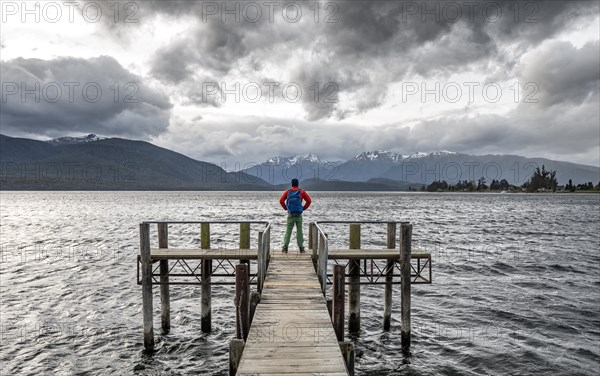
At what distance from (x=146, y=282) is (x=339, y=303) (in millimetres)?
7416

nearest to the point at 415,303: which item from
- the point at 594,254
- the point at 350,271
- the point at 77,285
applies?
the point at 350,271

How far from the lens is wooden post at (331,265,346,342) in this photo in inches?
393

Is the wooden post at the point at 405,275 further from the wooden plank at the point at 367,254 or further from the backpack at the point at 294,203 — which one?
the backpack at the point at 294,203

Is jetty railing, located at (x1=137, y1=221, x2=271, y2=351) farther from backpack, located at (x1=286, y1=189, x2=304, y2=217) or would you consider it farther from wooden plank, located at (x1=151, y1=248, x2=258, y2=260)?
backpack, located at (x1=286, y1=189, x2=304, y2=217)

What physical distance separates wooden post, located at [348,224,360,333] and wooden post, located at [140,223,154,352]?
7661mm

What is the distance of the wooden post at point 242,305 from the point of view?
9375 millimetres

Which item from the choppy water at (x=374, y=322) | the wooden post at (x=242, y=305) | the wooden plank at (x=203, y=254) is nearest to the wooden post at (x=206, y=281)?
the choppy water at (x=374, y=322)

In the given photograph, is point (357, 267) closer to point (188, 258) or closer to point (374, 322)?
point (374, 322)

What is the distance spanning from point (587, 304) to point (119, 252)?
3499cm

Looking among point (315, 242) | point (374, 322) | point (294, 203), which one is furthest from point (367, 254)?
point (374, 322)

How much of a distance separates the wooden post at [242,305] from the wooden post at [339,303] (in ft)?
7.34

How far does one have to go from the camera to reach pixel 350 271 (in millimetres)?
16078

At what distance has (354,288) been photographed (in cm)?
1638

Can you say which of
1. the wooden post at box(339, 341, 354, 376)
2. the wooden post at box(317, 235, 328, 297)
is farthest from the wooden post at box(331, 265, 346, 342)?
the wooden post at box(339, 341, 354, 376)
